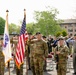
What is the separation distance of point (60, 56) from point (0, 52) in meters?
2.39

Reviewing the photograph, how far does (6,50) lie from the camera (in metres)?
10.9

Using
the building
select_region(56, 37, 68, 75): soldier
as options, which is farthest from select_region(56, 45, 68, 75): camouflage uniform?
the building

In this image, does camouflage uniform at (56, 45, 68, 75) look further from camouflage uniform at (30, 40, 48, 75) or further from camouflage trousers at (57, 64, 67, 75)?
camouflage uniform at (30, 40, 48, 75)

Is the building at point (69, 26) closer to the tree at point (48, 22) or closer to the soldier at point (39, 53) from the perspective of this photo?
the tree at point (48, 22)

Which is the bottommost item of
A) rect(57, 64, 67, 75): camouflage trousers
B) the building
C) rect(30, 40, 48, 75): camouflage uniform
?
rect(57, 64, 67, 75): camouflage trousers

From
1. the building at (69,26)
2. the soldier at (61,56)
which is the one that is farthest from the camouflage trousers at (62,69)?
the building at (69,26)

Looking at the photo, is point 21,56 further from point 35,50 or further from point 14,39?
point 14,39

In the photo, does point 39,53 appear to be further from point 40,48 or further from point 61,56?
point 61,56

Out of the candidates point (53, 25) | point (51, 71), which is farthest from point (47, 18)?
point (51, 71)

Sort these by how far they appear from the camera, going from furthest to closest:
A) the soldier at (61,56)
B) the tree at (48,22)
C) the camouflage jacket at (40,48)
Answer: the tree at (48,22) → the camouflage jacket at (40,48) → the soldier at (61,56)

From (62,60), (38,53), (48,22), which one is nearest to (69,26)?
(48,22)

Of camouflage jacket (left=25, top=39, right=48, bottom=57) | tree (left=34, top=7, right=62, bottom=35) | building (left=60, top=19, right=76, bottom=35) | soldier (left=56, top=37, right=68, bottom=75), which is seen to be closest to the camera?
soldier (left=56, top=37, right=68, bottom=75)

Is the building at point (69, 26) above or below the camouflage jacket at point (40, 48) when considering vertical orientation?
above

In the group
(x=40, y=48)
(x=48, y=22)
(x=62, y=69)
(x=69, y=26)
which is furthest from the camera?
(x=69, y=26)
